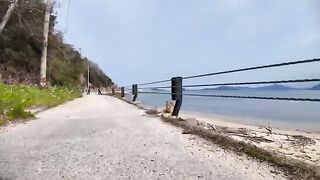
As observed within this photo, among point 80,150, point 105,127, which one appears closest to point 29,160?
point 80,150

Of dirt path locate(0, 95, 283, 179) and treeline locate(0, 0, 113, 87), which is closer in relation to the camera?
dirt path locate(0, 95, 283, 179)

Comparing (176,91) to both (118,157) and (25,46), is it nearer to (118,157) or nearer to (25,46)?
(118,157)

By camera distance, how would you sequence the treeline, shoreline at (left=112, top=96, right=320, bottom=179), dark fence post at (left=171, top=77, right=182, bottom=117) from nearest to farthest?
shoreline at (left=112, top=96, right=320, bottom=179) → dark fence post at (left=171, top=77, right=182, bottom=117) → the treeline

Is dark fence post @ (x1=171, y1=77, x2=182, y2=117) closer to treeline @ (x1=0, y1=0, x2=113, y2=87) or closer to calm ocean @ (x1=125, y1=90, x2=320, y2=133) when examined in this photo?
calm ocean @ (x1=125, y1=90, x2=320, y2=133)

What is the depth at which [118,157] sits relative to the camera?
3.64 m

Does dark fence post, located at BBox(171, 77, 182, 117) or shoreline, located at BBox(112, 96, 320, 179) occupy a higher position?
dark fence post, located at BBox(171, 77, 182, 117)

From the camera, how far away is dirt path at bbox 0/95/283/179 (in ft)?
10.2

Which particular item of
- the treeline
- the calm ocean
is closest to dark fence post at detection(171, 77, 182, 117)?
the calm ocean

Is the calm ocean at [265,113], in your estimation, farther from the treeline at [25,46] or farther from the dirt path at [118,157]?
the treeline at [25,46]

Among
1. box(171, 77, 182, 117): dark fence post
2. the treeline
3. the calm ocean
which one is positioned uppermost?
the treeline

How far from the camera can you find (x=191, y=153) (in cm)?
377

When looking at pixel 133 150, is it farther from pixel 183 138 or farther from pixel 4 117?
pixel 4 117

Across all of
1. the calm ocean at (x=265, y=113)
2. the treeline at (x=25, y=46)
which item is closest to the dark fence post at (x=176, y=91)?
the calm ocean at (x=265, y=113)

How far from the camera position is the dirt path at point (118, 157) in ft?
10.2
